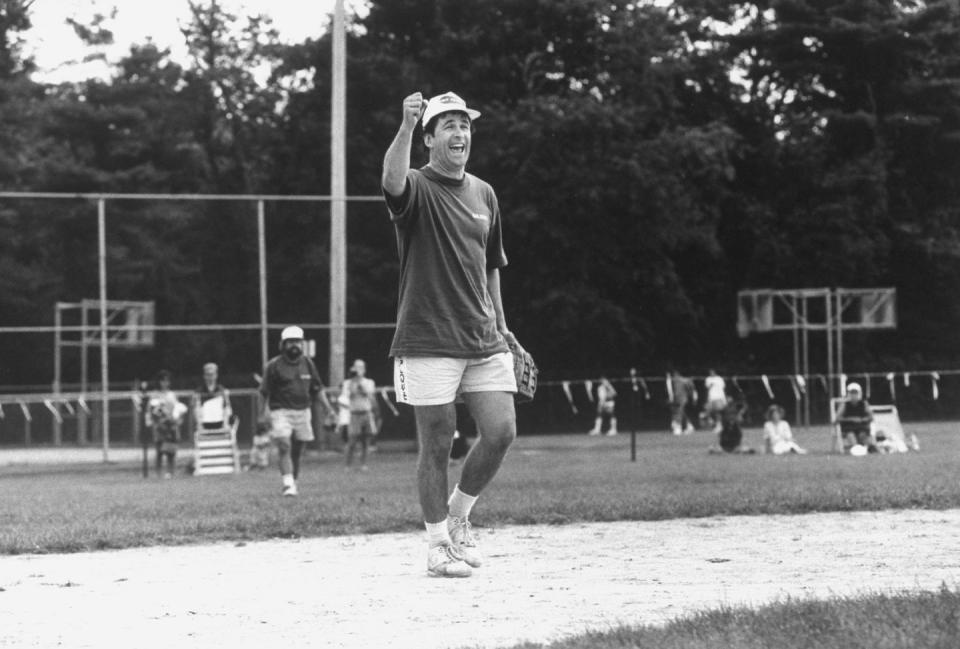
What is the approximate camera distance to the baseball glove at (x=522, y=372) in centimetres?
795

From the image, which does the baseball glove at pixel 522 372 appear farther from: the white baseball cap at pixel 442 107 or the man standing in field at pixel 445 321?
the white baseball cap at pixel 442 107

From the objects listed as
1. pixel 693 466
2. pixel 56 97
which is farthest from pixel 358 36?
pixel 693 466

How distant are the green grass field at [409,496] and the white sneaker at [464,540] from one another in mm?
2711

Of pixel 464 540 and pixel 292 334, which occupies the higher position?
pixel 292 334

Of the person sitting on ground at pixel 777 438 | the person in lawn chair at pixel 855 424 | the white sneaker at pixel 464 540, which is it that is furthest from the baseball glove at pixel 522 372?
the person sitting on ground at pixel 777 438

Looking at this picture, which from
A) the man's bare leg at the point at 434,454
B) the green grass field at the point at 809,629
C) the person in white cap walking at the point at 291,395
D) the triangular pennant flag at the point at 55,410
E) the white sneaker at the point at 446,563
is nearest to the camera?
the green grass field at the point at 809,629

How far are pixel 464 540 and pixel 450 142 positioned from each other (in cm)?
182

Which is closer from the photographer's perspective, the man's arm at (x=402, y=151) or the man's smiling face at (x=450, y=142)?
the man's arm at (x=402, y=151)

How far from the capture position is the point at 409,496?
14.6 meters

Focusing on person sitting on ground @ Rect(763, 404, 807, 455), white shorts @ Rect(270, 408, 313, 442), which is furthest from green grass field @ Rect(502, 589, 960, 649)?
person sitting on ground @ Rect(763, 404, 807, 455)

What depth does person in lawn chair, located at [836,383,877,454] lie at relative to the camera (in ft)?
82.2

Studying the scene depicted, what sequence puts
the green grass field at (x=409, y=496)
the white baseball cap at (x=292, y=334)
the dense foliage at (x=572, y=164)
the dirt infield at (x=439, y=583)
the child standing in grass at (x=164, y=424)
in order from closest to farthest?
the dirt infield at (x=439, y=583) → the green grass field at (x=409, y=496) → the white baseball cap at (x=292, y=334) → the child standing in grass at (x=164, y=424) → the dense foliage at (x=572, y=164)

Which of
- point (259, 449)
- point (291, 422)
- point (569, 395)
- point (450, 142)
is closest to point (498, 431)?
point (450, 142)

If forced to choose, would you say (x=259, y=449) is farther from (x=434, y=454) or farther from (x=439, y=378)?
(x=439, y=378)
